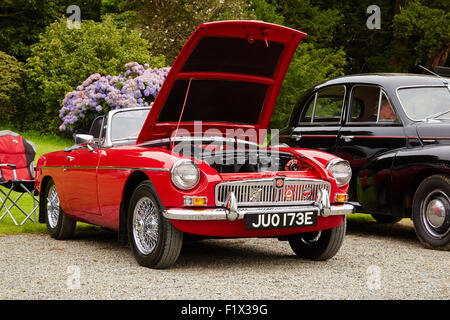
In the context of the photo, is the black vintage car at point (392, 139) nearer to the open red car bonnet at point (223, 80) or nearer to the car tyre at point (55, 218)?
the open red car bonnet at point (223, 80)

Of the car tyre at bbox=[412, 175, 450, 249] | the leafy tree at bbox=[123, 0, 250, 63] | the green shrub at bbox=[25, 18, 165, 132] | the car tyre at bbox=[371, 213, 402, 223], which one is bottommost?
the car tyre at bbox=[371, 213, 402, 223]

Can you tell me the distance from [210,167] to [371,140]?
319 centimetres

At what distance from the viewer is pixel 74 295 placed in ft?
15.3

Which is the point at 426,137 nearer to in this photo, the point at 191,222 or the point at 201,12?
the point at 191,222

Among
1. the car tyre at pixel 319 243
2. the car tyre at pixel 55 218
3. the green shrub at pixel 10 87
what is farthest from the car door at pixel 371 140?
the green shrub at pixel 10 87

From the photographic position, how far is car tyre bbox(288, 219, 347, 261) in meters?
6.15

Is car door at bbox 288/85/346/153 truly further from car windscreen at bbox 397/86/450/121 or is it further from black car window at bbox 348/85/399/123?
car windscreen at bbox 397/86/450/121

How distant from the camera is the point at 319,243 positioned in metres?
6.29

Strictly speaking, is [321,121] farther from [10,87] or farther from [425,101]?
[10,87]

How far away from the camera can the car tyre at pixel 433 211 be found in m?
6.88

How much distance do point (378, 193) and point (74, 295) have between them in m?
4.30

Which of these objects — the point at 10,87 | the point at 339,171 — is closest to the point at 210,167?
the point at 339,171

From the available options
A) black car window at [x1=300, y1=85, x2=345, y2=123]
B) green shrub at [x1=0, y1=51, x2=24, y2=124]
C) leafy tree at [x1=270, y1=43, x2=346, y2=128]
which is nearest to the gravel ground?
black car window at [x1=300, y1=85, x2=345, y2=123]

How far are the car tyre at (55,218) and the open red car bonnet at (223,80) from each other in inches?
71.0
